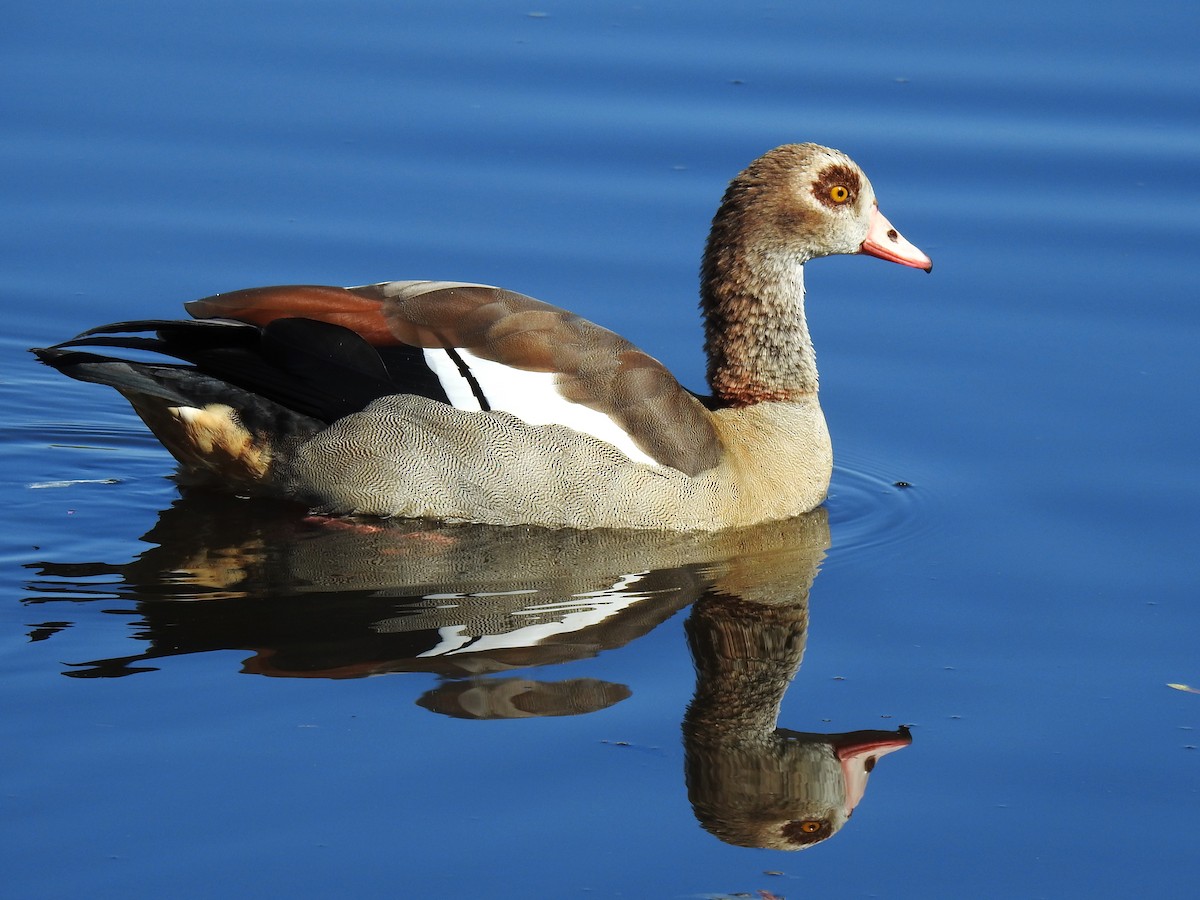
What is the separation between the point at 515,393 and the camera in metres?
8.59

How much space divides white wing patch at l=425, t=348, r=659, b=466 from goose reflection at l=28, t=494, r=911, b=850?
0.52 m

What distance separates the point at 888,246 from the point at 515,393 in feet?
7.00

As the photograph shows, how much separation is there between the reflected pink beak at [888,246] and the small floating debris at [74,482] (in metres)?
3.80

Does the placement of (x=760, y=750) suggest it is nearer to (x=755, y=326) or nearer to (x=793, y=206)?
(x=755, y=326)

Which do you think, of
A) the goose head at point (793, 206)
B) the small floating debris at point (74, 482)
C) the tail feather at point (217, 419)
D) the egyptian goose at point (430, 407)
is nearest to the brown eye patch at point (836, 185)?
the goose head at point (793, 206)

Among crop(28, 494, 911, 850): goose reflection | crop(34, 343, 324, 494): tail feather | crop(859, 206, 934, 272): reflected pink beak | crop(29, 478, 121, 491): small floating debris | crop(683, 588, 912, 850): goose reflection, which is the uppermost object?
crop(859, 206, 934, 272): reflected pink beak

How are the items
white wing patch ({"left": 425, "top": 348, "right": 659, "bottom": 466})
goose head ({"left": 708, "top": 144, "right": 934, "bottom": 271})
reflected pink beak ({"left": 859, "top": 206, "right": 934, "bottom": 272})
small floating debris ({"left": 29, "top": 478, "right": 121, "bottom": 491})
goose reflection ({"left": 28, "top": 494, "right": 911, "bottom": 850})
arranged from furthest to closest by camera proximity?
reflected pink beak ({"left": 859, "top": 206, "right": 934, "bottom": 272}) < goose head ({"left": 708, "top": 144, "right": 934, "bottom": 271}) < small floating debris ({"left": 29, "top": 478, "right": 121, "bottom": 491}) < white wing patch ({"left": 425, "top": 348, "right": 659, "bottom": 466}) < goose reflection ({"left": 28, "top": 494, "right": 911, "bottom": 850})

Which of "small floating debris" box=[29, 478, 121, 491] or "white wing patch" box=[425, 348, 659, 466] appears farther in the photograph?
"small floating debris" box=[29, 478, 121, 491]

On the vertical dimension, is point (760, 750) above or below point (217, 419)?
below

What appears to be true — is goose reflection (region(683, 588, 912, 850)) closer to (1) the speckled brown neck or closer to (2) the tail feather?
(1) the speckled brown neck

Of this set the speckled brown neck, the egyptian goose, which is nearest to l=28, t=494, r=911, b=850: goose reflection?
the egyptian goose

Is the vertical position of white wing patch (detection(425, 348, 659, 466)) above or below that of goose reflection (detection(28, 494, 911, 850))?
above

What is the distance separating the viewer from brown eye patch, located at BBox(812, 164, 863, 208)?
361 inches

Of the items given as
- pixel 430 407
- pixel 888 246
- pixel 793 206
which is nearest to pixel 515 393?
pixel 430 407
